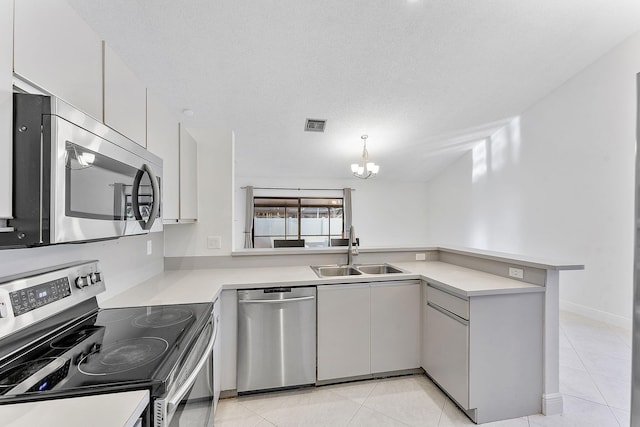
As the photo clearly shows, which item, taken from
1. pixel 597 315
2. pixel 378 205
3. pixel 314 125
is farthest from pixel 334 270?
pixel 378 205

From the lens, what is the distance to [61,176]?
0.79 meters

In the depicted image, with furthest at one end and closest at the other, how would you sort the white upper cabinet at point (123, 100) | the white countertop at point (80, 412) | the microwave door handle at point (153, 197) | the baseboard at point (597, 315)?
the baseboard at point (597, 315)
the microwave door handle at point (153, 197)
the white upper cabinet at point (123, 100)
the white countertop at point (80, 412)

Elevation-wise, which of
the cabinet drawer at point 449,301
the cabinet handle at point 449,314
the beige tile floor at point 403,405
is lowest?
the beige tile floor at point 403,405

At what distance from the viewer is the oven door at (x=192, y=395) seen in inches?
31.2

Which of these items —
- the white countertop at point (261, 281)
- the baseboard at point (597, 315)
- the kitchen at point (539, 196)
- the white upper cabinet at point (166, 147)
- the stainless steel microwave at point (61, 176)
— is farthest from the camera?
the baseboard at point (597, 315)

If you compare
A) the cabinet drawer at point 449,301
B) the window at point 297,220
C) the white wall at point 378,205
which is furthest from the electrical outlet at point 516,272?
the window at point 297,220

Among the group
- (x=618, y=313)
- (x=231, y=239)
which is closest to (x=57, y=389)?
(x=231, y=239)

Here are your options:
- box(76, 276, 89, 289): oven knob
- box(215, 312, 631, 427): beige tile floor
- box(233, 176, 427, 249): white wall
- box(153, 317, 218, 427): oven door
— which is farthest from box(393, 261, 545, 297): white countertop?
box(233, 176, 427, 249): white wall

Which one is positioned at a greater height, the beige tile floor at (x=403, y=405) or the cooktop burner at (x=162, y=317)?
the cooktop burner at (x=162, y=317)

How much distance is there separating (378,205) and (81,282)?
6611 millimetres

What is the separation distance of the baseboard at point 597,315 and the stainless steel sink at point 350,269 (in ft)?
9.72

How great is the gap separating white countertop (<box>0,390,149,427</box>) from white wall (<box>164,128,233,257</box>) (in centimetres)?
187

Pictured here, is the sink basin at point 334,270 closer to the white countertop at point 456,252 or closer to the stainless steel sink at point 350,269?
the stainless steel sink at point 350,269

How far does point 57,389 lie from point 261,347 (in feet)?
4.58
